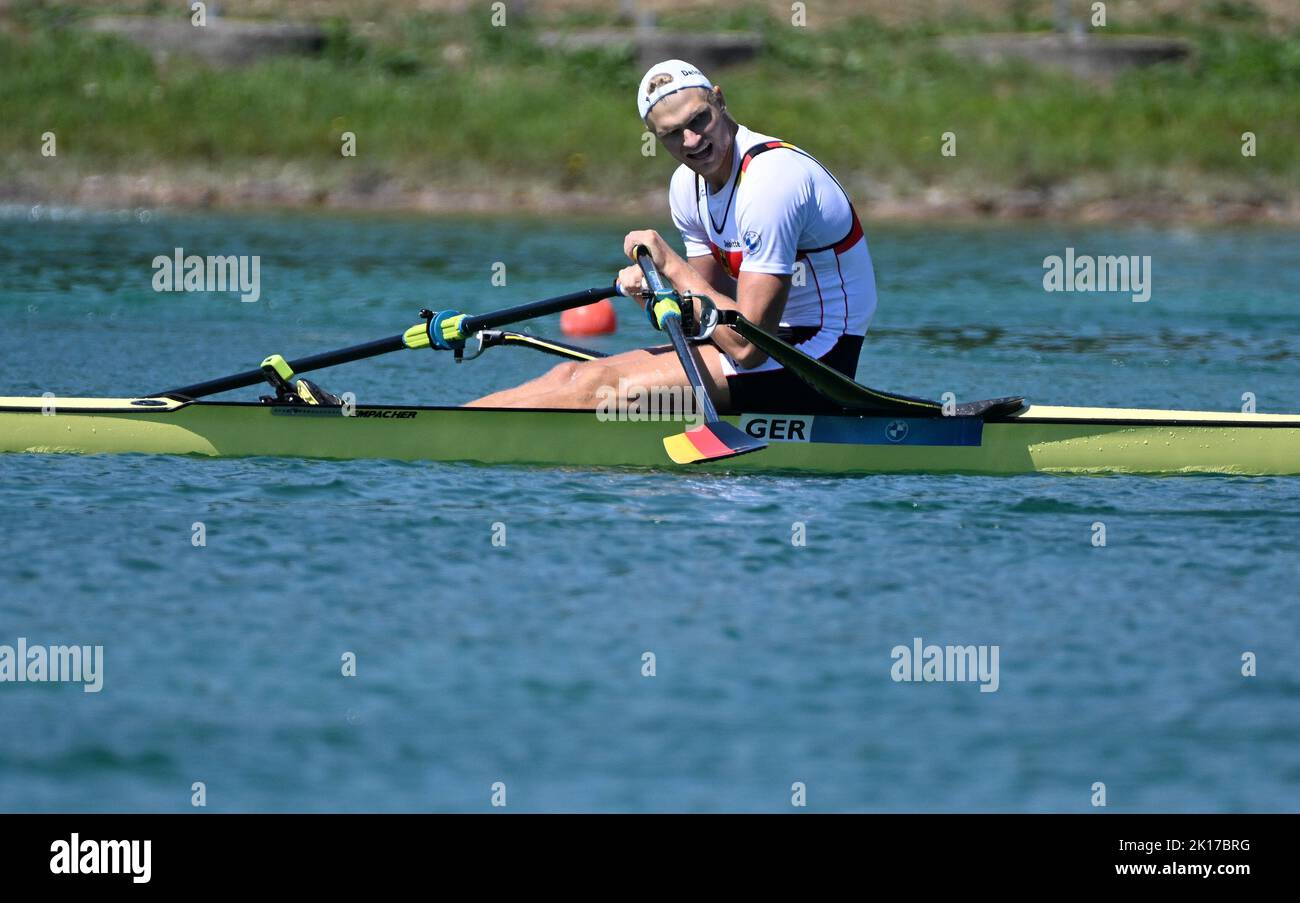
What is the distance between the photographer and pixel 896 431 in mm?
8664

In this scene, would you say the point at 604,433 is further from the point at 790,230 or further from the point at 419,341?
the point at 790,230

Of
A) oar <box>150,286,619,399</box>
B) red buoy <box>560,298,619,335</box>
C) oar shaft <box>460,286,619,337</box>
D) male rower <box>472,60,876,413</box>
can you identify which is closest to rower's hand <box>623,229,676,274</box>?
male rower <box>472,60,876,413</box>

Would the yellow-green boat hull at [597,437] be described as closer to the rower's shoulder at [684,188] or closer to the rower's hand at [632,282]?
the rower's hand at [632,282]

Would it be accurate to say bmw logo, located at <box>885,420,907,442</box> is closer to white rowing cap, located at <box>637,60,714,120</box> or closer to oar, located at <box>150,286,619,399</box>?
oar, located at <box>150,286,619,399</box>

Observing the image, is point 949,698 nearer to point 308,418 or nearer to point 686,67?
point 686,67

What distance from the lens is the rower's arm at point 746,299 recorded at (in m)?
7.98

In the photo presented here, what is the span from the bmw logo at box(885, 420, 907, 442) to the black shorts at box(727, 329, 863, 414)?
0.82 feet

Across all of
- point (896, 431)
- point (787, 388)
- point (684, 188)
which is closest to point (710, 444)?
point (787, 388)

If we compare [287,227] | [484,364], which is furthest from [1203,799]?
[287,227]

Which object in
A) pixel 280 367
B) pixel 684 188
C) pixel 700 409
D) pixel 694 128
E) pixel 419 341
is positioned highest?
pixel 694 128

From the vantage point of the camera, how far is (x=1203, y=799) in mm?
5211

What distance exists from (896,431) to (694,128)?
5.72 ft

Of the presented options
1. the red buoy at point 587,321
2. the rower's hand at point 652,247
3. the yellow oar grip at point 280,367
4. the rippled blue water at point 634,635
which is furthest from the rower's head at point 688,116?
the red buoy at point 587,321

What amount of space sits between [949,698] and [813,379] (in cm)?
261
